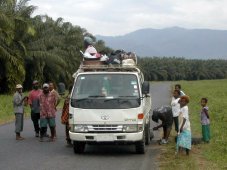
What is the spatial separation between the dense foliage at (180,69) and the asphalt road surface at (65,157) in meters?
79.9

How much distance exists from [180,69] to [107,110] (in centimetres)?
9310

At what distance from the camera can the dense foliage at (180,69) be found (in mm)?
99250

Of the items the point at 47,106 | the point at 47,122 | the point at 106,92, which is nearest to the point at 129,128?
the point at 106,92

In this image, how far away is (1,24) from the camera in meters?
31.9

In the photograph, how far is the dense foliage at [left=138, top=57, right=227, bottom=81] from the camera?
9925cm

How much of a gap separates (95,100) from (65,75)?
1364 inches

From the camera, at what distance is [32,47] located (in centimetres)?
4147

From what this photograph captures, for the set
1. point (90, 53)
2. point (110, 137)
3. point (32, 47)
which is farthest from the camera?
point (32, 47)

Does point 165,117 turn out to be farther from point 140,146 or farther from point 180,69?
point 180,69

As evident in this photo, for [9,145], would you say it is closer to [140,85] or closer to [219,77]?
[140,85]

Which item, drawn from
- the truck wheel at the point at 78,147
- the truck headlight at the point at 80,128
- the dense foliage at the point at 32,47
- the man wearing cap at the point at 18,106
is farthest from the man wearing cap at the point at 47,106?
the dense foliage at the point at 32,47

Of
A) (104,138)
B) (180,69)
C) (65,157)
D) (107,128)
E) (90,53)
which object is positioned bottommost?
(180,69)

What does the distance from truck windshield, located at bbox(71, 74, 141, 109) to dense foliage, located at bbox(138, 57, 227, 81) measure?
81.1 meters

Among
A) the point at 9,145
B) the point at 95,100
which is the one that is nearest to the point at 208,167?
the point at 95,100
